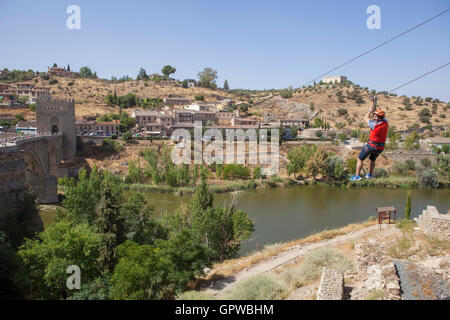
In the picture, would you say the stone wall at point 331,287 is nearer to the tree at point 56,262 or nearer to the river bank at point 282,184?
the tree at point 56,262

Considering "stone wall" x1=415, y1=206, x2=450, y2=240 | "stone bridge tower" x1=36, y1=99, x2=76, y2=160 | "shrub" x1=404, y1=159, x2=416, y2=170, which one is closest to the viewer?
"stone wall" x1=415, y1=206, x2=450, y2=240

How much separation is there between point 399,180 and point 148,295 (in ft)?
86.3

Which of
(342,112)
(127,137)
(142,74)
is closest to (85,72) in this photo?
(142,74)

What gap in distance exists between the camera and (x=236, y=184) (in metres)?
25.7

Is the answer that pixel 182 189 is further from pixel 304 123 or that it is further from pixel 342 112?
pixel 342 112

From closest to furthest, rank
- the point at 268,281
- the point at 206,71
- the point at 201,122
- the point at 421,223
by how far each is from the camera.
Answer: the point at 268,281
the point at 421,223
the point at 201,122
the point at 206,71

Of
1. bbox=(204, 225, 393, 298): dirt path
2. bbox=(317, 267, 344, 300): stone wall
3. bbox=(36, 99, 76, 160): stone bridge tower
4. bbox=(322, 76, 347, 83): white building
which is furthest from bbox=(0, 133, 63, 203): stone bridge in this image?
bbox=(322, 76, 347, 83): white building

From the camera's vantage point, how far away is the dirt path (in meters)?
7.88

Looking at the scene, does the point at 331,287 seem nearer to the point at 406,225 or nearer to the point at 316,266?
the point at 316,266

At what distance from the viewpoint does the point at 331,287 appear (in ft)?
19.7

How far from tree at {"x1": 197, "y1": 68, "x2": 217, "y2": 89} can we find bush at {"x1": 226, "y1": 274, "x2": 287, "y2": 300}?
63045 mm

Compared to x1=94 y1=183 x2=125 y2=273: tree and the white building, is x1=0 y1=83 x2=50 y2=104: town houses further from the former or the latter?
the white building

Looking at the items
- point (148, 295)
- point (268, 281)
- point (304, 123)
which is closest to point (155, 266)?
point (148, 295)

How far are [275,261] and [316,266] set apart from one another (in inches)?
70.7
